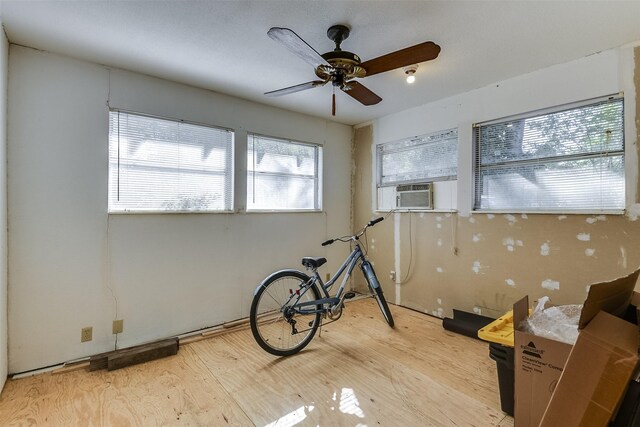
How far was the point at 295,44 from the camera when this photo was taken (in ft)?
5.25

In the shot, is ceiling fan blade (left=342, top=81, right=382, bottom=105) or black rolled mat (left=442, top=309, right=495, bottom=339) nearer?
ceiling fan blade (left=342, top=81, right=382, bottom=105)

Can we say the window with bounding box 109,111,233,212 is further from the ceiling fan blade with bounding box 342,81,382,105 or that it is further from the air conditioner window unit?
the air conditioner window unit

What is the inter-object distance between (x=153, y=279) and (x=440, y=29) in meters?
3.10

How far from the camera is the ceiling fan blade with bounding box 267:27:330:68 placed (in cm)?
148

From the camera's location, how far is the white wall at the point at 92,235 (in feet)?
7.14

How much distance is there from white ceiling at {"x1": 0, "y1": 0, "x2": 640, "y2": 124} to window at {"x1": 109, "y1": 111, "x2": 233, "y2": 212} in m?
0.50

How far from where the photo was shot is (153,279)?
106 inches

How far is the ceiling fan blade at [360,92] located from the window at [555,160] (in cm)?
137

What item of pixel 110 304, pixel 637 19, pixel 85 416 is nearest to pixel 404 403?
pixel 85 416

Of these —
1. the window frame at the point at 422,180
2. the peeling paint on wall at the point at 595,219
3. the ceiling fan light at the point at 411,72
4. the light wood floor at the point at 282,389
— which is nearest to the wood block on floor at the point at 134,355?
the light wood floor at the point at 282,389

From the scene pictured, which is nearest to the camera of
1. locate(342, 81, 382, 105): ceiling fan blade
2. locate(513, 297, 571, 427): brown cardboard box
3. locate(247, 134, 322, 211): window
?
locate(513, 297, 571, 427): brown cardboard box

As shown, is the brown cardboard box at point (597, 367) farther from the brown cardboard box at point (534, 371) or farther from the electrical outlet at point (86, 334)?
the electrical outlet at point (86, 334)

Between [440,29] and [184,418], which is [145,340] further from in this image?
[440,29]

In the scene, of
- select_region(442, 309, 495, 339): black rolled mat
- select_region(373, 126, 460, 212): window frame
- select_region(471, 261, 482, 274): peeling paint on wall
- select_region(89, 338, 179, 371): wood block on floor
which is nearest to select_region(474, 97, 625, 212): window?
select_region(373, 126, 460, 212): window frame
